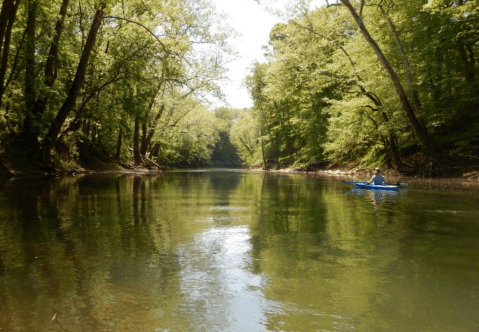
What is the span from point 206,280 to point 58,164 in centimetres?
2557

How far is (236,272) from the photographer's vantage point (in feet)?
15.9

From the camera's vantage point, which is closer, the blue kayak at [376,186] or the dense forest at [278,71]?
the blue kayak at [376,186]

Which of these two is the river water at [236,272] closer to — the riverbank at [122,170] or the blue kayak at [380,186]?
the blue kayak at [380,186]

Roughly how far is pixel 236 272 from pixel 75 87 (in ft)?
65.0

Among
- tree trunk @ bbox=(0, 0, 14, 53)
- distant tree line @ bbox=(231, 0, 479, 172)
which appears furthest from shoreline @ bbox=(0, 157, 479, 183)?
tree trunk @ bbox=(0, 0, 14, 53)

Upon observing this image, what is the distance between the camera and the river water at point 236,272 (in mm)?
3426

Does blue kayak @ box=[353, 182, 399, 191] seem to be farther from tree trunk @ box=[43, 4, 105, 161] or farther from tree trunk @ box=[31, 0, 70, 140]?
tree trunk @ box=[31, 0, 70, 140]

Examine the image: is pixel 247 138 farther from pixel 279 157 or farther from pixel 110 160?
pixel 110 160

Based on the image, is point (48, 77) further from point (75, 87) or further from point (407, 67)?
point (407, 67)

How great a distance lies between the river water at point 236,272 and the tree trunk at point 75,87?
14006 millimetres

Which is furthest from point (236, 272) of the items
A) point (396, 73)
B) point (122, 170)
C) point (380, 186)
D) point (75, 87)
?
point (122, 170)

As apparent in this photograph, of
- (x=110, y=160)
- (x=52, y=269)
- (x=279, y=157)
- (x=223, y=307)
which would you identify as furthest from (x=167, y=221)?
(x=279, y=157)

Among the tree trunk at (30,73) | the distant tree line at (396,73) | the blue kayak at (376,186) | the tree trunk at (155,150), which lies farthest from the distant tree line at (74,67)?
the tree trunk at (155,150)

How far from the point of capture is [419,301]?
3861 mm
